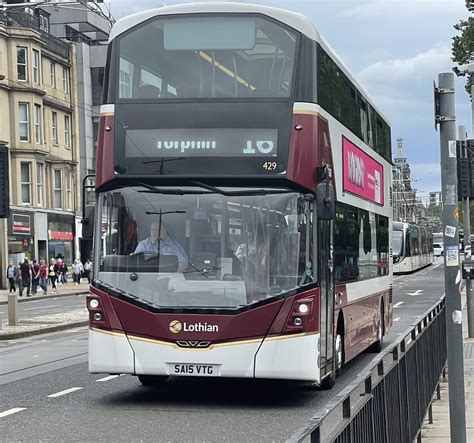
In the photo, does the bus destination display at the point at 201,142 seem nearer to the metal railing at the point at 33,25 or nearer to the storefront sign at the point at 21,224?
the storefront sign at the point at 21,224

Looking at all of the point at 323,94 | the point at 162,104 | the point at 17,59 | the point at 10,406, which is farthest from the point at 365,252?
the point at 17,59

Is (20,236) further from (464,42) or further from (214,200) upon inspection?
(214,200)

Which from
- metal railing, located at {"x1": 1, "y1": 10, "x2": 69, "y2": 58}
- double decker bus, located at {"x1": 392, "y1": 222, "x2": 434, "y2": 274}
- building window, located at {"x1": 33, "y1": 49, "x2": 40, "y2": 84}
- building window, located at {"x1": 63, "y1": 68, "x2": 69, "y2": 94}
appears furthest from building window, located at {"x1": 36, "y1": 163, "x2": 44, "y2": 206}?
double decker bus, located at {"x1": 392, "y1": 222, "x2": 434, "y2": 274}

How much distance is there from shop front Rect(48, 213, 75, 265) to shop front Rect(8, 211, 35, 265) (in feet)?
8.24

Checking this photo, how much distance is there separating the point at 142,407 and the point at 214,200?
2.41 metres

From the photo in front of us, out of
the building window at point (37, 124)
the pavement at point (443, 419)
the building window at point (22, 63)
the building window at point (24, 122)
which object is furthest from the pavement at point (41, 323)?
the building window at point (22, 63)

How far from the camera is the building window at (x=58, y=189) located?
56.9 m

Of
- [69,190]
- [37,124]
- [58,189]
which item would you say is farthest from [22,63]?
[69,190]

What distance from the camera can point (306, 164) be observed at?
34.2 feet

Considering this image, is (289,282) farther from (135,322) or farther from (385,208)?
(385,208)

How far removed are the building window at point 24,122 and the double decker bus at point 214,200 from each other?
42851 mm

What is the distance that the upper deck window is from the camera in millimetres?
10578

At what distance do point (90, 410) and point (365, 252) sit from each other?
5557mm

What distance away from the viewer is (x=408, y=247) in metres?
60.2
